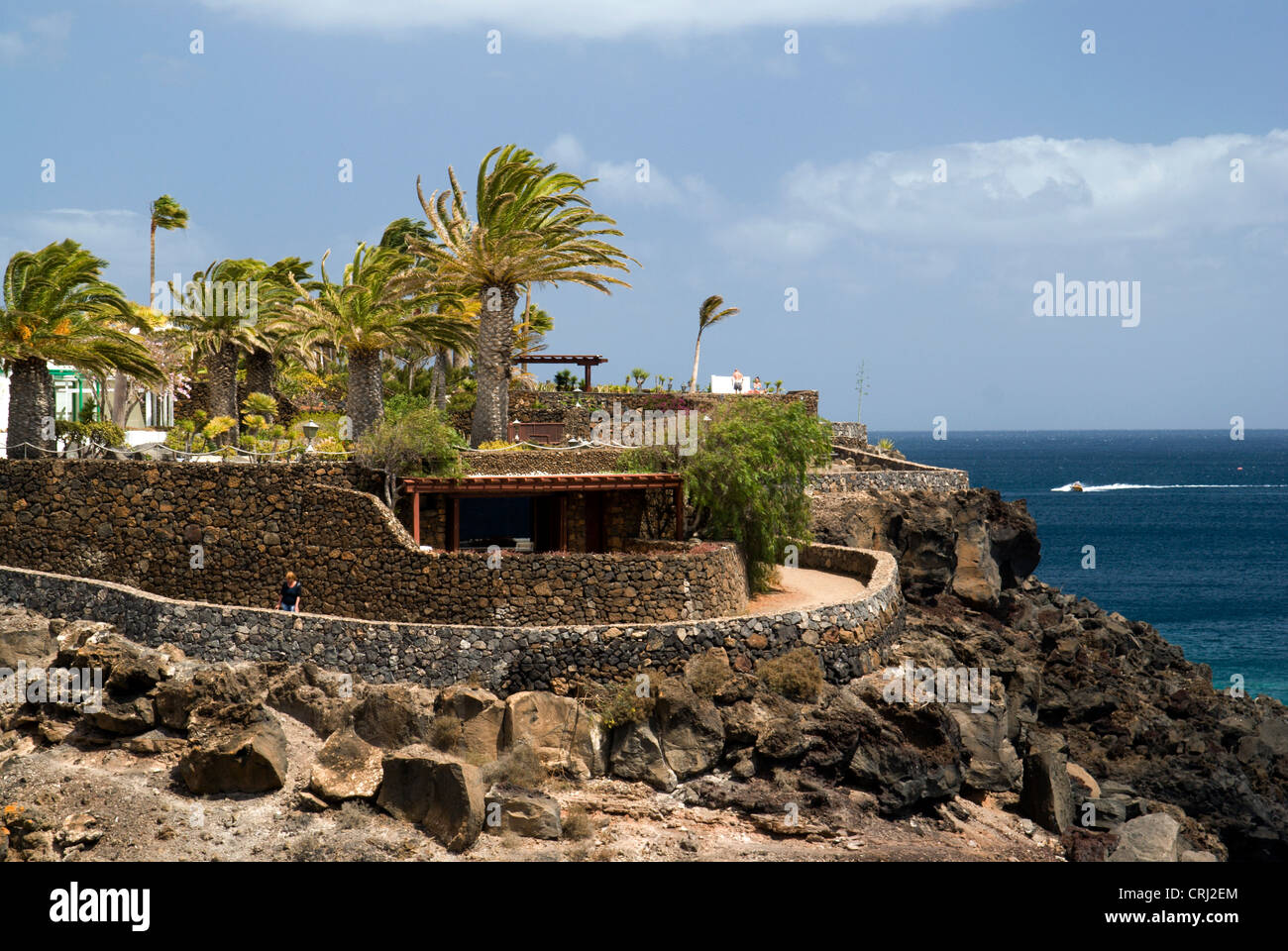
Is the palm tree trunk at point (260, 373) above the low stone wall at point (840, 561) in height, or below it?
above

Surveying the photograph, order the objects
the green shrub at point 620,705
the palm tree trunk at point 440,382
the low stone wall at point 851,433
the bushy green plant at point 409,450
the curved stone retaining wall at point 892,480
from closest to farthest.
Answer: the green shrub at point 620,705, the bushy green plant at point 409,450, the curved stone retaining wall at point 892,480, the palm tree trunk at point 440,382, the low stone wall at point 851,433

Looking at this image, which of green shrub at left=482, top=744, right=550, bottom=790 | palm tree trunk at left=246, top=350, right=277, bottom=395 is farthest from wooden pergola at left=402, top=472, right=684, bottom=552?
palm tree trunk at left=246, top=350, right=277, bottom=395

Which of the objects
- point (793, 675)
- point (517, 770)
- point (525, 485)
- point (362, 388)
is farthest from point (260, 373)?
point (793, 675)

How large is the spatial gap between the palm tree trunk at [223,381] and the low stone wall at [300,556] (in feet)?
30.2

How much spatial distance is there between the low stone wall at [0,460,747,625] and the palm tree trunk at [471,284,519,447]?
772 cm

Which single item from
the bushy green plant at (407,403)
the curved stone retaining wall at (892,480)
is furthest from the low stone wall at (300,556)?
the curved stone retaining wall at (892,480)

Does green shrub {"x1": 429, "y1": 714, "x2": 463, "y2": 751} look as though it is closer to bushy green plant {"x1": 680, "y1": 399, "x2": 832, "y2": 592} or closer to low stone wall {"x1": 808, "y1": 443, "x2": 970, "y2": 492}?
bushy green plant {"x1": 680, "y1": 399, "x2": 832, "y2": 592}

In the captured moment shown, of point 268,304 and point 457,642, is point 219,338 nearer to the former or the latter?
point 268,304

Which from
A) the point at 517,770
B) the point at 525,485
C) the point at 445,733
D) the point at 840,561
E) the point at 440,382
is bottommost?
the point at 517,770

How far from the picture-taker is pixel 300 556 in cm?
2725

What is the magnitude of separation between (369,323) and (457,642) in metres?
11.0

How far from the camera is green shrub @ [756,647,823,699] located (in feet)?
83.1

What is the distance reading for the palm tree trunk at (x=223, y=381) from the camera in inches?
1496

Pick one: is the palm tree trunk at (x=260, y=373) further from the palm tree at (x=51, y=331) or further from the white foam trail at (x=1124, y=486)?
the white foam trail at (x=1124, y=486)
